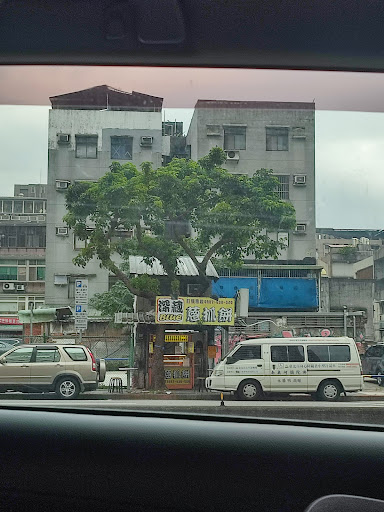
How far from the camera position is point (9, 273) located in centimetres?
255

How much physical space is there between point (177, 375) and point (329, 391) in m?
0.58

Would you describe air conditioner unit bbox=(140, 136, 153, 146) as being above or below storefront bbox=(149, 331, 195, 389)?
above

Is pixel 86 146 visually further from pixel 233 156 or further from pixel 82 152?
pixel 233 156

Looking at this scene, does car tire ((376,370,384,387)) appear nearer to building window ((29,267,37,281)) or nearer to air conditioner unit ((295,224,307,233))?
air conditioner unit ((295,224,307,233))

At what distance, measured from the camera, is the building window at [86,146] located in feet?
8.36

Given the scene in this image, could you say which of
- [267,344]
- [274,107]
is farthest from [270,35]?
[267,344]

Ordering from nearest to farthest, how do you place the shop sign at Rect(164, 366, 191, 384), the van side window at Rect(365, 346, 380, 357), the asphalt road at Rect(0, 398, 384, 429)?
the asphalt road at Rect(0, 398, 384, 429) → the van side window at Rect(365, 346, 380, 357) → the shop sign at Rect(164, 366, 191, 384)

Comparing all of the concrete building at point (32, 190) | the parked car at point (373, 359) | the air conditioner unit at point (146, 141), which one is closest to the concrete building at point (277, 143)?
the air conditioner unit at point (146, 141)

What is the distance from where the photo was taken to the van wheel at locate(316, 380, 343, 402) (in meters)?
2.46

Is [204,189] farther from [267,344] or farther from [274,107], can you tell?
[267,344]

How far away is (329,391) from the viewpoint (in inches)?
98.0

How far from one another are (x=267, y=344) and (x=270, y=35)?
1.14 m

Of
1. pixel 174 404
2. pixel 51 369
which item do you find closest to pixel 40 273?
pixel 51 369

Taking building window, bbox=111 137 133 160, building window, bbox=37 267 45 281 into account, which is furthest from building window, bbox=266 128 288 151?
building window, bbox=37 267 45 281
